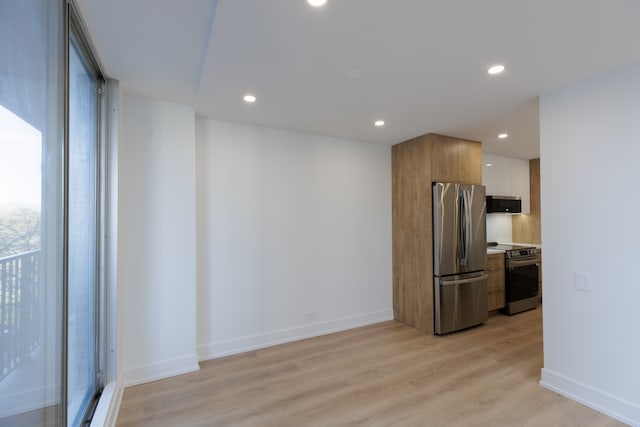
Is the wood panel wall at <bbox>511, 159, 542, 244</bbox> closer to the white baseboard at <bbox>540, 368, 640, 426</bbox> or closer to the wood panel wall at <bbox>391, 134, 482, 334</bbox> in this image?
the wood panel wall at <bbox>391, 134, 482, 334</bbox>

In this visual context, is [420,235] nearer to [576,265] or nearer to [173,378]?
[576,265]

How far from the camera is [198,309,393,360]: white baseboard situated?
322 cm

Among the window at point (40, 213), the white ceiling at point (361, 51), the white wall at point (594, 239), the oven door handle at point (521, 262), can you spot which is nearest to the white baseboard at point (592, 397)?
the white wall at point (594, 239)

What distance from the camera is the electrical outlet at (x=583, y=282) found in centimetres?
234

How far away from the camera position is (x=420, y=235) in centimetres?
395

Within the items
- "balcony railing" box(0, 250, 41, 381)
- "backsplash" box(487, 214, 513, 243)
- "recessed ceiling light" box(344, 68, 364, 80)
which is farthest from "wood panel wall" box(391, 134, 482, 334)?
"balcony railing" box(0, 250, 41, 381)

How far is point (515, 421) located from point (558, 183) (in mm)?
1911

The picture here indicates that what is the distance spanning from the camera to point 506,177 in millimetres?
5367

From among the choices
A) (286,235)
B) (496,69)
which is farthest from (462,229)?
(286,235)

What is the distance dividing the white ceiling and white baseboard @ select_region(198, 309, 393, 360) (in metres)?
2.54

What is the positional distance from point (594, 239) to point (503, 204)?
3069 millimetres

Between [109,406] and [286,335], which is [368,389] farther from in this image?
[109,406]

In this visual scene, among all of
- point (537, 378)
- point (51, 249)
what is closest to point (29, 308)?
point (51, 249)

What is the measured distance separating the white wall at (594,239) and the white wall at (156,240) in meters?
3.33
